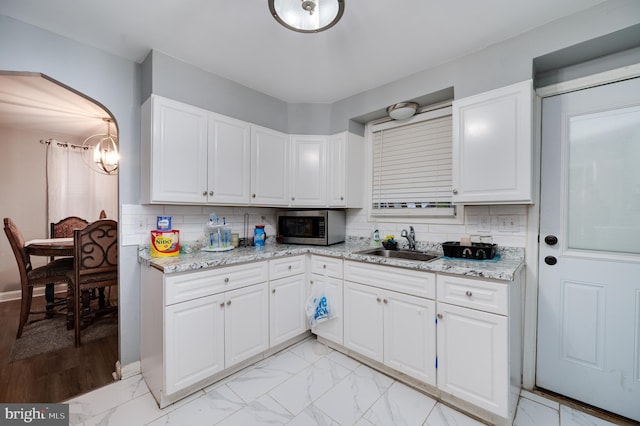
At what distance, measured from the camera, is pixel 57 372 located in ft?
6.57

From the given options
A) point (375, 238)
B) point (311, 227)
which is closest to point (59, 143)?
point (311, 227)

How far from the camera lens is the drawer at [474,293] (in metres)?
1.45

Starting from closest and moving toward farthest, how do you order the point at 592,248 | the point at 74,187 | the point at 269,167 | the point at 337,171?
the point at 592,248
the point at 269,167
the point at 337,171
the point at 74,187

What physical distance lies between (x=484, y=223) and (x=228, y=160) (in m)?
2.18

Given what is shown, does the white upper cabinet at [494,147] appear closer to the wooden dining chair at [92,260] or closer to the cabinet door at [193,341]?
the cabinet door at [193,341]

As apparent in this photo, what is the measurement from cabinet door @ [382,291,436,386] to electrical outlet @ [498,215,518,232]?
841mm

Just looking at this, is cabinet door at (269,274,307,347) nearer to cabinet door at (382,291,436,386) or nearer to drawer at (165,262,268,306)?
drawer at (165,262,268,306)

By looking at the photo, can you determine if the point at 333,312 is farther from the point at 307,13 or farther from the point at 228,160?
the point at 307,13

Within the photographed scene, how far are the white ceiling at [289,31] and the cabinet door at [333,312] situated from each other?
1832 millimetres

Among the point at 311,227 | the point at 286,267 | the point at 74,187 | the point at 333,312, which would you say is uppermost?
the point at 74,187

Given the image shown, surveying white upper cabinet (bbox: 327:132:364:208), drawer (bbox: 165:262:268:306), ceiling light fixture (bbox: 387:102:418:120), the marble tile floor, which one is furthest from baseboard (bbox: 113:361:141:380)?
ceiling light fixture (bbox: 387:102:418:120)

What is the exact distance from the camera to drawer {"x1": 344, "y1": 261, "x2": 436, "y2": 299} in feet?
5.72

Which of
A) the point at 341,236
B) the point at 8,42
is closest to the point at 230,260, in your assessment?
the point at 341,236

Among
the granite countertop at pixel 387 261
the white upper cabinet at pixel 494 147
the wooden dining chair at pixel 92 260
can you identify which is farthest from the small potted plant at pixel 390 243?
the wooden dining chair at pixel 92 260
